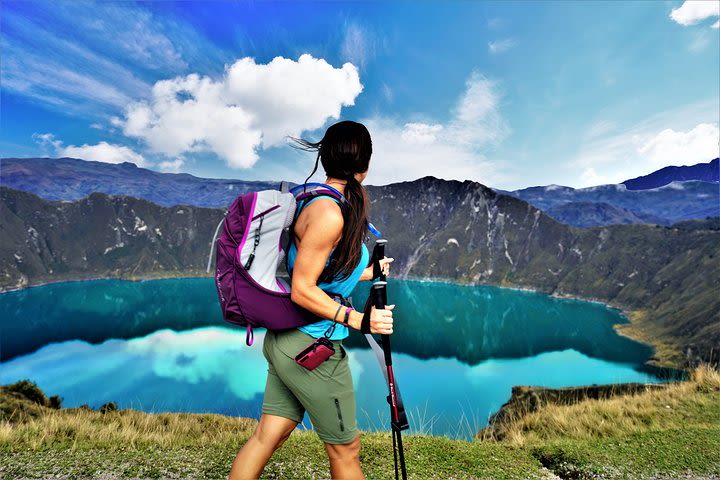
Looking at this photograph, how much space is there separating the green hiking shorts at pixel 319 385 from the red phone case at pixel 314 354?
0.05m

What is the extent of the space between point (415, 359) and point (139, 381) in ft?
203

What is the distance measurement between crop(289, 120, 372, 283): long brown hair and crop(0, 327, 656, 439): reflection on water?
67.9m

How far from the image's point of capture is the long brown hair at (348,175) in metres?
2.15

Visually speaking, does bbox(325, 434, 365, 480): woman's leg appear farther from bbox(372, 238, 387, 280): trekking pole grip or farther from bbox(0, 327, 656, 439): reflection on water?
bbox(0, 327, 656, 439): reflection on water

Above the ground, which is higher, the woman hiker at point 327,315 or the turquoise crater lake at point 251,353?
the woman hiker at point 327,315

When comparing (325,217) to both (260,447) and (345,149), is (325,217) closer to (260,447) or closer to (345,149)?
(345,149)

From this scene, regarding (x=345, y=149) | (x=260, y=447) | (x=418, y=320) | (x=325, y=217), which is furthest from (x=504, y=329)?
(x=325, y=217)

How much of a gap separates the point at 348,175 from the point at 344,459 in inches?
65.9

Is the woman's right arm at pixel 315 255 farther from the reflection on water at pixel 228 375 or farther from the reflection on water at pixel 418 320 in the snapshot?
the reflection on water at pixel 418 320

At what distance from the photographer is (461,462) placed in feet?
13.6

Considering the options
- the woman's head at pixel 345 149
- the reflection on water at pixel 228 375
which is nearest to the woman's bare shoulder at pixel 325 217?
the woman's head at pixel 345 149

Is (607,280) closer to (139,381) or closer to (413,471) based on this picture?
(139,381)

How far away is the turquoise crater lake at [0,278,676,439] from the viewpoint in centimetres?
7525

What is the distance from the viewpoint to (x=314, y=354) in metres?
2.13
